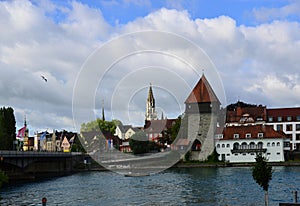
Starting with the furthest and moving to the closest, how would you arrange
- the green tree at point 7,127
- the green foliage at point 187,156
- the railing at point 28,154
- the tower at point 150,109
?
the tower at point 150,109 < the green foliage at point 187,156 < the green tree at point 7,127 < the railing at point 28,154

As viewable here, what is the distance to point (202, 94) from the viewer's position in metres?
116

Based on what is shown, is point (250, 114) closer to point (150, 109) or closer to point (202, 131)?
point (202, 131)

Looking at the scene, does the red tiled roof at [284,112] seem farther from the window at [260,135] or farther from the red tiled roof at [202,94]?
the window at [260,135]

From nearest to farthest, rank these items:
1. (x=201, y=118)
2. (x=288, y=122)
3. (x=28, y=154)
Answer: (x=28, y=154), (x=201, y=118), (x=288, y=122)

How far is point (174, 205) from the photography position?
130 feet

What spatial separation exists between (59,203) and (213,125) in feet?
240

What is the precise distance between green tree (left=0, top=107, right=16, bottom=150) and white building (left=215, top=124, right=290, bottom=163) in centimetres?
4846

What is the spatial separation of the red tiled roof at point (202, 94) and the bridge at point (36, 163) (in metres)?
31.0

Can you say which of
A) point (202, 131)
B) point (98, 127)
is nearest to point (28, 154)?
point (202, 131)

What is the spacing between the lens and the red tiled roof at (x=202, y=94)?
377 feet

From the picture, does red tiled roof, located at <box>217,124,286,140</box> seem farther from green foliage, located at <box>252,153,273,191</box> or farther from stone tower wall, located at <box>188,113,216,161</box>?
green foliage, located at <box>252,153,273,191</box>

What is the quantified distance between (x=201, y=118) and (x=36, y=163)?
4177 cm

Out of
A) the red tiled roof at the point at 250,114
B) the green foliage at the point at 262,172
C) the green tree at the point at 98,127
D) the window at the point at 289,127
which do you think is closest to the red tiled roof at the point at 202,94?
the red tiled roof at the point at 250,114

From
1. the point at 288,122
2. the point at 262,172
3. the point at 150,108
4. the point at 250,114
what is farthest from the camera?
the point at 150,108
